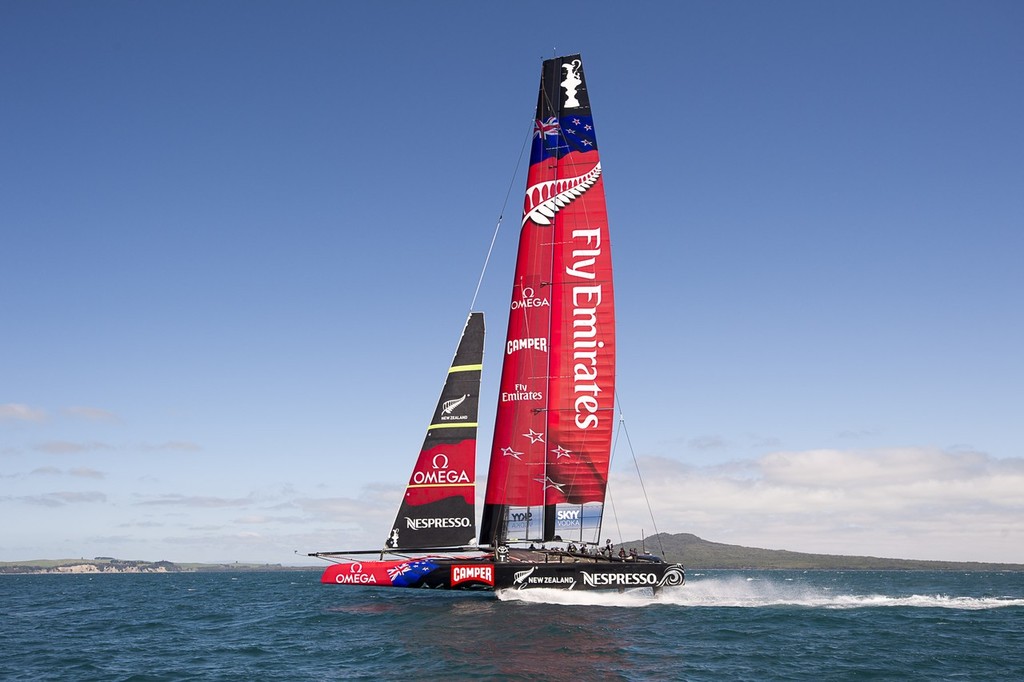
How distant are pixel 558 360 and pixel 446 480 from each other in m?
6.94

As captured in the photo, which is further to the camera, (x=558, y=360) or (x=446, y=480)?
(x=558, y=360)

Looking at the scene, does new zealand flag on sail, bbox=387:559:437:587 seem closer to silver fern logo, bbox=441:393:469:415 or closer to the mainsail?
the mainsail

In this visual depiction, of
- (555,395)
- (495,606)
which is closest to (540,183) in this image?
(555,395)

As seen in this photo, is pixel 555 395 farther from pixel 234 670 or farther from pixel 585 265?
pixel 234 670

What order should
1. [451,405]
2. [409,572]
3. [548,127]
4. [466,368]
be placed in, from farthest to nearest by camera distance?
1. [548,127]
2. [466,368]
3. [451,405]
4. [409,572]

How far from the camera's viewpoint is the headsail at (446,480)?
1275 inches

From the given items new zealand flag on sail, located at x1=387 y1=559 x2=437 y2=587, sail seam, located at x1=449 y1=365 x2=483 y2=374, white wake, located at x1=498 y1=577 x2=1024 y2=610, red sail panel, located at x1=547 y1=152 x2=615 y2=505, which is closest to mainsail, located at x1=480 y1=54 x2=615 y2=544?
red sail panel, located at x1=547 y1=152 x2=615 y2=505

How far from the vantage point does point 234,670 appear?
20.0 metres

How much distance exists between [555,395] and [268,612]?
57.4 feet

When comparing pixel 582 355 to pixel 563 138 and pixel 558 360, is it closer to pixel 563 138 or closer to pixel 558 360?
pixel 558 360

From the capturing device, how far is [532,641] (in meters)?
22.2

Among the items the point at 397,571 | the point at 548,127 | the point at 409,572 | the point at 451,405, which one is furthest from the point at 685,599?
the point at 548,127

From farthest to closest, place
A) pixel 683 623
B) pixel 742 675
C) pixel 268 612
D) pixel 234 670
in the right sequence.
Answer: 1. pixel 268 612
2. pixel 683 623
3. pixel 234 670
4. pixel 742 675

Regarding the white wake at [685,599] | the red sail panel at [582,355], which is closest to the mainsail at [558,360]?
the red sail panel at [582,355]
